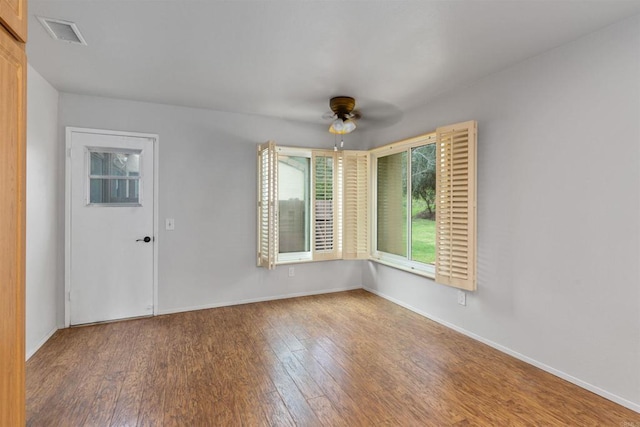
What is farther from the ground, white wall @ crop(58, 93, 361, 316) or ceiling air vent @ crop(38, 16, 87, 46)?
ceiling air vent @ crop(38, 16, 87, 46)

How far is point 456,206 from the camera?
3.17 m

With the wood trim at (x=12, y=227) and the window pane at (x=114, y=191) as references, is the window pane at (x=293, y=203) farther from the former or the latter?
the wood trim at (x=12, y=227)

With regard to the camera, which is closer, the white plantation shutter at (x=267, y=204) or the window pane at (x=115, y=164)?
the window pane at (x=115, y=164)

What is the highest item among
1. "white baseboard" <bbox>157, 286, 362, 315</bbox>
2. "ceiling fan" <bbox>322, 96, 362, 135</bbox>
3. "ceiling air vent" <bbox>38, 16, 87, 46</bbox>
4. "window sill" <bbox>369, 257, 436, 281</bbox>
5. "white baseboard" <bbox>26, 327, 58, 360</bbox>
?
"ceiling air vent" <bbox>38, 16, 87, 46</bbox>

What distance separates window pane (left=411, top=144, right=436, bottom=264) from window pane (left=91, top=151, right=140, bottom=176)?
3278mm

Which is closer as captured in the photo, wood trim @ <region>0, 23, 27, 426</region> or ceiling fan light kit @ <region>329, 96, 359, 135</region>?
wood trim @ <region>0, 23, 27, 426</region>

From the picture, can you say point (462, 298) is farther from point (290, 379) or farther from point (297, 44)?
point (297, 44)

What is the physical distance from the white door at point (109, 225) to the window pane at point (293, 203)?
5.35 feet

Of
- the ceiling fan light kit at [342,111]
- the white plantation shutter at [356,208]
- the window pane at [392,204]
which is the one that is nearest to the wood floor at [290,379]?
the window pane at [392,204]

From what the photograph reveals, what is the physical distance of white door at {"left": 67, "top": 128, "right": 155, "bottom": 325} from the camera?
136 inches

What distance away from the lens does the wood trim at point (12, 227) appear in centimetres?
106

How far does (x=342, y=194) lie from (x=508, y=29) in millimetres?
2792

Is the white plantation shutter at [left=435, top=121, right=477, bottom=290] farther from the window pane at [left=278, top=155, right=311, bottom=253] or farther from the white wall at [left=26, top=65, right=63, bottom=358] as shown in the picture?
the white wall at [left=26, top=65, right=63, bottom=358]

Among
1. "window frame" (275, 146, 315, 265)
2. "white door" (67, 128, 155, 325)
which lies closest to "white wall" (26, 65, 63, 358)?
"white door" (67, 128, 155, 325)
